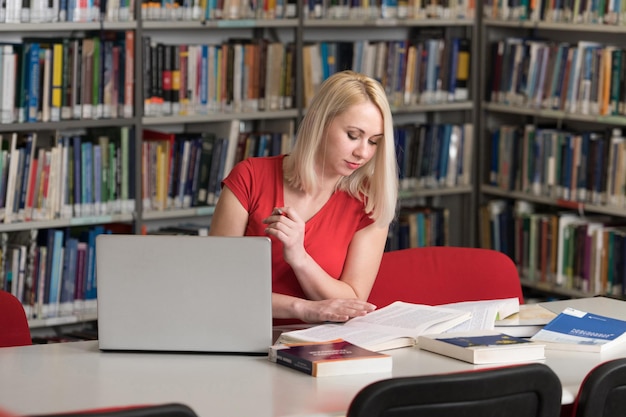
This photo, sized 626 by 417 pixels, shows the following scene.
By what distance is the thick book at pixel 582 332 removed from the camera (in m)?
2.37

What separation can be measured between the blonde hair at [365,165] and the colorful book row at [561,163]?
191 centimetres

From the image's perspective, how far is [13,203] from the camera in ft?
13.2

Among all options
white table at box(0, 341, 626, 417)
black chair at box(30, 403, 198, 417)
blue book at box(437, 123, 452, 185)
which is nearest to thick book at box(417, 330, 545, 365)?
white table at box(0, 341, 626, 417)

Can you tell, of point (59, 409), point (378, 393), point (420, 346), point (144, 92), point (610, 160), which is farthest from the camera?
point (610, 160)

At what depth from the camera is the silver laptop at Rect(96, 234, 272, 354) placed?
2203 mm

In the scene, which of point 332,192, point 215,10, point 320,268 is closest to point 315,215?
point 332,192

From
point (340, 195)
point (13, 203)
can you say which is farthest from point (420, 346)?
point (13, 203)

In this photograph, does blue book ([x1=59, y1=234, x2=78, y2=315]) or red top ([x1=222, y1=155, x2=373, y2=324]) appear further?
blue book ([x1=59, y1=234, x2=78, y2=315])

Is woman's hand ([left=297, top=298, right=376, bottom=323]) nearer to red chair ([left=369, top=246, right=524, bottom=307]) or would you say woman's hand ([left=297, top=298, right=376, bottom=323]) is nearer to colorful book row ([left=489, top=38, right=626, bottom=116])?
red chair ([left=369, top=246, right=524, bottom=307])

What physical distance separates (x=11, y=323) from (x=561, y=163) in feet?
9.21

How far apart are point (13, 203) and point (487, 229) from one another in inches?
88.9

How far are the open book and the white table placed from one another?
4 centimetres

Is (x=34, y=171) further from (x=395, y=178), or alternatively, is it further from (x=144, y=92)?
(x=395, y=178)

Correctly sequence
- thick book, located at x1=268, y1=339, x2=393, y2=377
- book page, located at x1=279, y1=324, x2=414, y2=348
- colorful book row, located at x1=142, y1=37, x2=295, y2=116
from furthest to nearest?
colorful book row, located at x1=142, y1=37, x2=295, y2=116, book page, located at x1=279, y1=324, x2=414, y2=348, thick book, located at x1=268, y1=339, x2=393, y2=377
